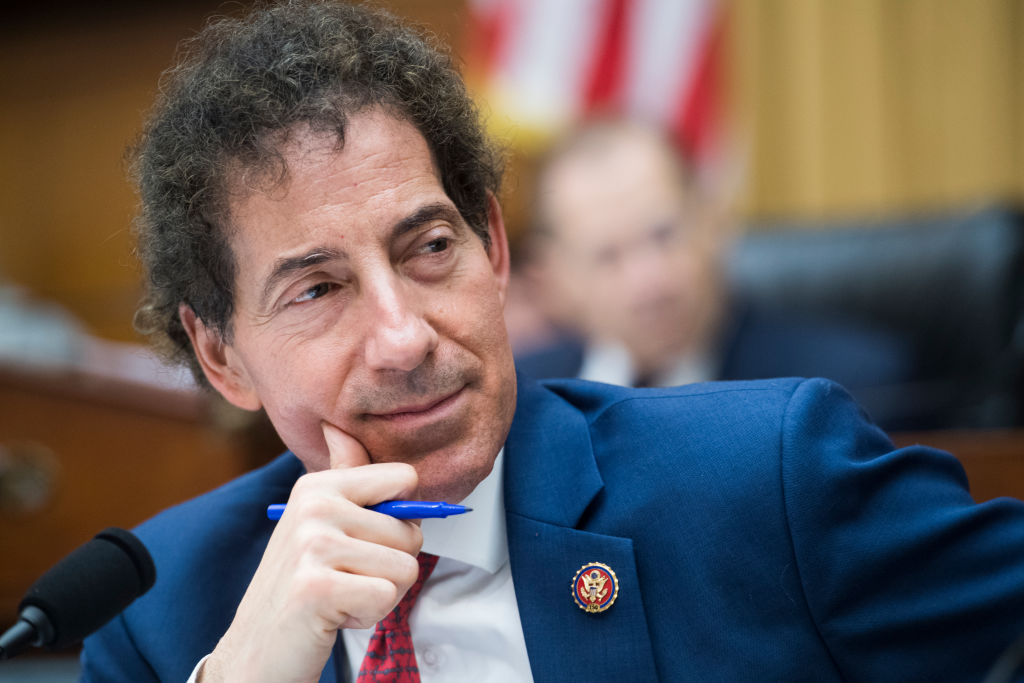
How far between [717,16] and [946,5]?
1.13m

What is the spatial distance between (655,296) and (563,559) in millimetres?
2375

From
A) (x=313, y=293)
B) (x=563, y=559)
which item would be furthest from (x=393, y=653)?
(x=313, y=293)

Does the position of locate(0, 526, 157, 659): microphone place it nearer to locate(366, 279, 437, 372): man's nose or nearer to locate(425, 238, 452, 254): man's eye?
locate(366, 279, 437, 372): man's nose

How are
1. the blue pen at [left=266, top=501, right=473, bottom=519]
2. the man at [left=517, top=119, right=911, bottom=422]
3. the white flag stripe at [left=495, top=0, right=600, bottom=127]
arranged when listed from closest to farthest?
the blue pen at [left=266, top=501, right=473, bottom=519] < the man at [left=517, top=119, right=911, bottom=422] < the white flag stripe at [left=495, top=0, right=600, bottom=127]

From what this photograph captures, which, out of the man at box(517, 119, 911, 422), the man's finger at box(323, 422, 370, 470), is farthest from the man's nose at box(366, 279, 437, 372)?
the man at box(517, 119, 911, 422)

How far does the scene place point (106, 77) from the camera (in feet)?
21.1

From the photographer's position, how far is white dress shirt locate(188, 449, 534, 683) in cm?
155

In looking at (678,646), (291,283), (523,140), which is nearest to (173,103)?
(291,283)

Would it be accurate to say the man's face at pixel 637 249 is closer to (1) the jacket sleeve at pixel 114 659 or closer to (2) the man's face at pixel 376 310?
(2) the man's face at pixel 376 310

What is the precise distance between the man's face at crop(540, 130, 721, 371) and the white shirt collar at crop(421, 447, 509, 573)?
90.6 inches

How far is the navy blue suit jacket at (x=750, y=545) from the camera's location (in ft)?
4.37

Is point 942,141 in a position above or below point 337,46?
below

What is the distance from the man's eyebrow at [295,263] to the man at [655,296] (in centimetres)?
230

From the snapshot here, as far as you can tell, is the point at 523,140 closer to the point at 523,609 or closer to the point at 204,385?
the point at 204,385
